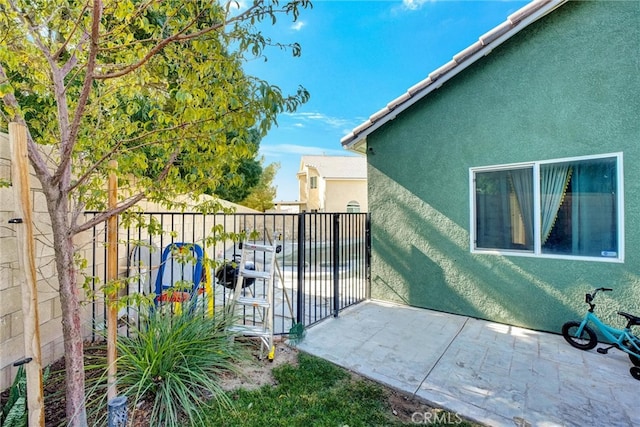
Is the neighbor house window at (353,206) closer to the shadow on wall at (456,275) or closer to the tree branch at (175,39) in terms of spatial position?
the shadow on wall at (456,275)

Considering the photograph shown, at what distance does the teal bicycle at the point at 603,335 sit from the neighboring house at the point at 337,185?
18.5m

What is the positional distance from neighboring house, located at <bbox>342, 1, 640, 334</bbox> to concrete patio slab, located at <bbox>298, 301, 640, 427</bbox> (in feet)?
2.33

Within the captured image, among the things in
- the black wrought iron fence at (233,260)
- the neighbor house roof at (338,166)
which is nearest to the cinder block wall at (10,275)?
the black wrought iron fence at (233,260)

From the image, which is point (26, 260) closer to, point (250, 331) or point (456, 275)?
point (250, 331)

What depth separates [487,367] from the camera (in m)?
3.41

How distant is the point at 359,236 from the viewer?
19.7 ft

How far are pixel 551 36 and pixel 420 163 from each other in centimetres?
262

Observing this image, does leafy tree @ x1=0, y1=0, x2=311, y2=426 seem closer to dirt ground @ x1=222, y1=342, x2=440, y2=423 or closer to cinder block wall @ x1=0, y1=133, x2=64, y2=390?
cinder block wall @ x1=0, y1=133, x2=64, y2=390

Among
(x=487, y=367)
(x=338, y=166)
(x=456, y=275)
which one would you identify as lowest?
(x=487, y=367)

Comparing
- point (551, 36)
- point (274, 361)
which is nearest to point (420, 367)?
point (274, 361)

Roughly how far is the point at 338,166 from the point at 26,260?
2367cm

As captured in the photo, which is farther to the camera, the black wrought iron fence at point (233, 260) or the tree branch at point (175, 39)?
the black wrought iron fence at point (233, 260)

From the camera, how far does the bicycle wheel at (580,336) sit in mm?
3759

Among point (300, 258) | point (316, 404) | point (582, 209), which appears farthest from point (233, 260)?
point (582, 209)
